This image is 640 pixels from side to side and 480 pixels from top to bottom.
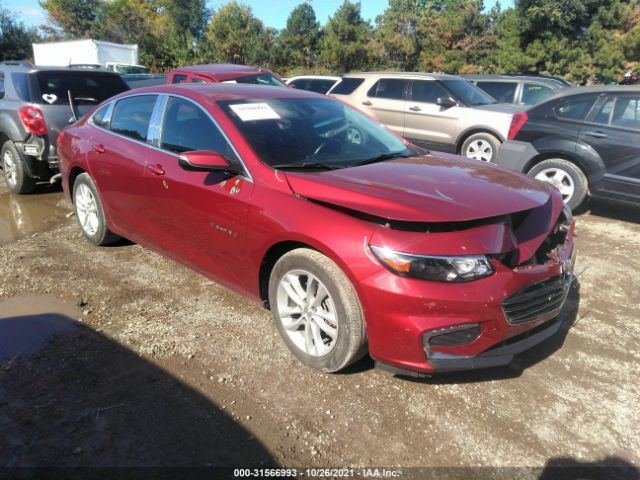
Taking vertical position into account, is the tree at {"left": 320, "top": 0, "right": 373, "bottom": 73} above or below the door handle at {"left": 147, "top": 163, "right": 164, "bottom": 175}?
above

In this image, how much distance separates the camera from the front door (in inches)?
126

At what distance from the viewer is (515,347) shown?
261 centimetres

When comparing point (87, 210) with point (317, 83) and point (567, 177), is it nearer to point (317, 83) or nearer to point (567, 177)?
point (567, 177)

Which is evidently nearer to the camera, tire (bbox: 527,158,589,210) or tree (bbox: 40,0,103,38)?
tire (bbox: 527,158,589,210)

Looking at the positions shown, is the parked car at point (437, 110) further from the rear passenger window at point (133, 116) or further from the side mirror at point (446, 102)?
the rear passenger window at point (133, 116)

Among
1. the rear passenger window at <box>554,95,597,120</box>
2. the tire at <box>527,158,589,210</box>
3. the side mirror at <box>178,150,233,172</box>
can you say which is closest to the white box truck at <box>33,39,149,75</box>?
the rear passenger window at <box>554,95,597,120</box>

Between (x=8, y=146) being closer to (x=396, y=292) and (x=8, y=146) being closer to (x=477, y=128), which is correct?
(x=396, y=292)

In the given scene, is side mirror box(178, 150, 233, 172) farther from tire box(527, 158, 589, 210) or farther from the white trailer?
the white trailer

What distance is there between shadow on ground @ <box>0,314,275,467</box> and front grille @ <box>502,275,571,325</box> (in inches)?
56.0

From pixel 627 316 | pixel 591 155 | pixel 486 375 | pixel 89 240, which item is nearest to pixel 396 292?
pixel 486 375

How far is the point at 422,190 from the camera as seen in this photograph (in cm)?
276

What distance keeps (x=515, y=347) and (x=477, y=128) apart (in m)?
6.43

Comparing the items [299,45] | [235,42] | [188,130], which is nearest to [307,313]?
[188,130]

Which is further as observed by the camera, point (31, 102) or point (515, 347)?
point (31, 102)
